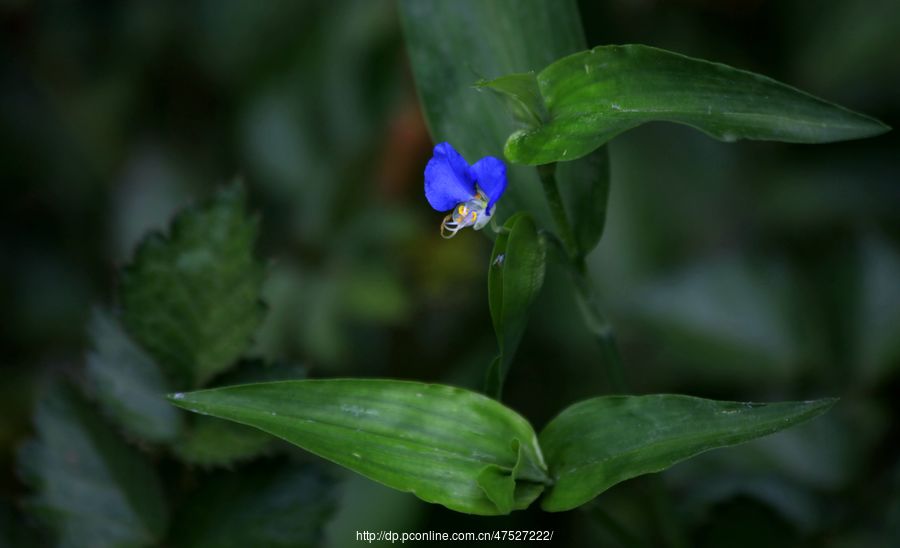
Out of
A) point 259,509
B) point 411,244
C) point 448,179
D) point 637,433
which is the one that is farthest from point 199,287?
point 411,244

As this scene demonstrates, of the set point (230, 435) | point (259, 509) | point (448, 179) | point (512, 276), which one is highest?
point (448, 179)

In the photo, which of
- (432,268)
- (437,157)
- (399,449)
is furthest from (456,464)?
(432,268)

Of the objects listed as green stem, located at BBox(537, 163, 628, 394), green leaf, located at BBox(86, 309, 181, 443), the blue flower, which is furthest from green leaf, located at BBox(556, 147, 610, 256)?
green leaf, located at BBox(86, 309, 181, 443)

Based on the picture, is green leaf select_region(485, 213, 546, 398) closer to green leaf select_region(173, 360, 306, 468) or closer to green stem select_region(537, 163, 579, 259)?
green stem select_region(537, 163, 579, 259)

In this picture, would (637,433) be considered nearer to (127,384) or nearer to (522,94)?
(522,94)

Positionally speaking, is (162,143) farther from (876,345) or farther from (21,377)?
(876,345)

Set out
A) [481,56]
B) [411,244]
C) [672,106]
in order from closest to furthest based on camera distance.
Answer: [672,106] → [481,56] → [411,244]

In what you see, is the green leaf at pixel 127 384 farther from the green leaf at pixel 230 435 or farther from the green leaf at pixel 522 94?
the green leaf at pixel 522 94
